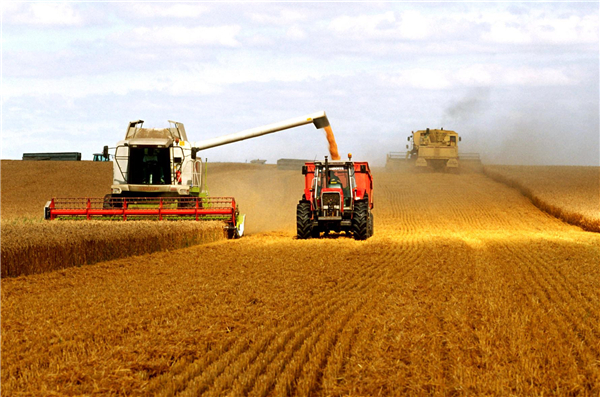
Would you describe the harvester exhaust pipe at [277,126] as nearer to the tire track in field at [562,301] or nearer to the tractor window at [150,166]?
the tractor window at [150,166]

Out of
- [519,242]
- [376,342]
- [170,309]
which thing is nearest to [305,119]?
[519,242]

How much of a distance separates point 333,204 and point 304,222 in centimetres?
96

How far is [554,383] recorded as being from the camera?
4945mm

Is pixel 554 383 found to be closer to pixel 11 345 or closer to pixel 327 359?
pixel 327 359

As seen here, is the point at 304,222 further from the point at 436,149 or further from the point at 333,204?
the point at 436,149

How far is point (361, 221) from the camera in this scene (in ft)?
58.0

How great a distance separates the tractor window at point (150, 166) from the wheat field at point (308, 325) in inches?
188

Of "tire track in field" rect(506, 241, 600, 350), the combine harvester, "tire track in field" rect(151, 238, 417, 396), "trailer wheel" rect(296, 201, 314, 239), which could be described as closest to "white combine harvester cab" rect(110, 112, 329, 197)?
"trailer wheel" rect(296, 201, 314, 239)

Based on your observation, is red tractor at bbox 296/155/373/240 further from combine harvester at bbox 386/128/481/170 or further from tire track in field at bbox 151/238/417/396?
combine harvester at bbox 386/128/481/170

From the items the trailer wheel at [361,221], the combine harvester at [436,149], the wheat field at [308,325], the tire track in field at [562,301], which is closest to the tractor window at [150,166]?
the wheat field at [308,325]

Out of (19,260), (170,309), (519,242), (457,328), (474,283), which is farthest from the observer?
(519,242)

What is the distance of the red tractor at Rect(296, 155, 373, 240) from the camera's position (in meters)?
17.8

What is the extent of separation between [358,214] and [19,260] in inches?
368

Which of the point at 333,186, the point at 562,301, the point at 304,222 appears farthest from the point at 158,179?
the point at 562,301
